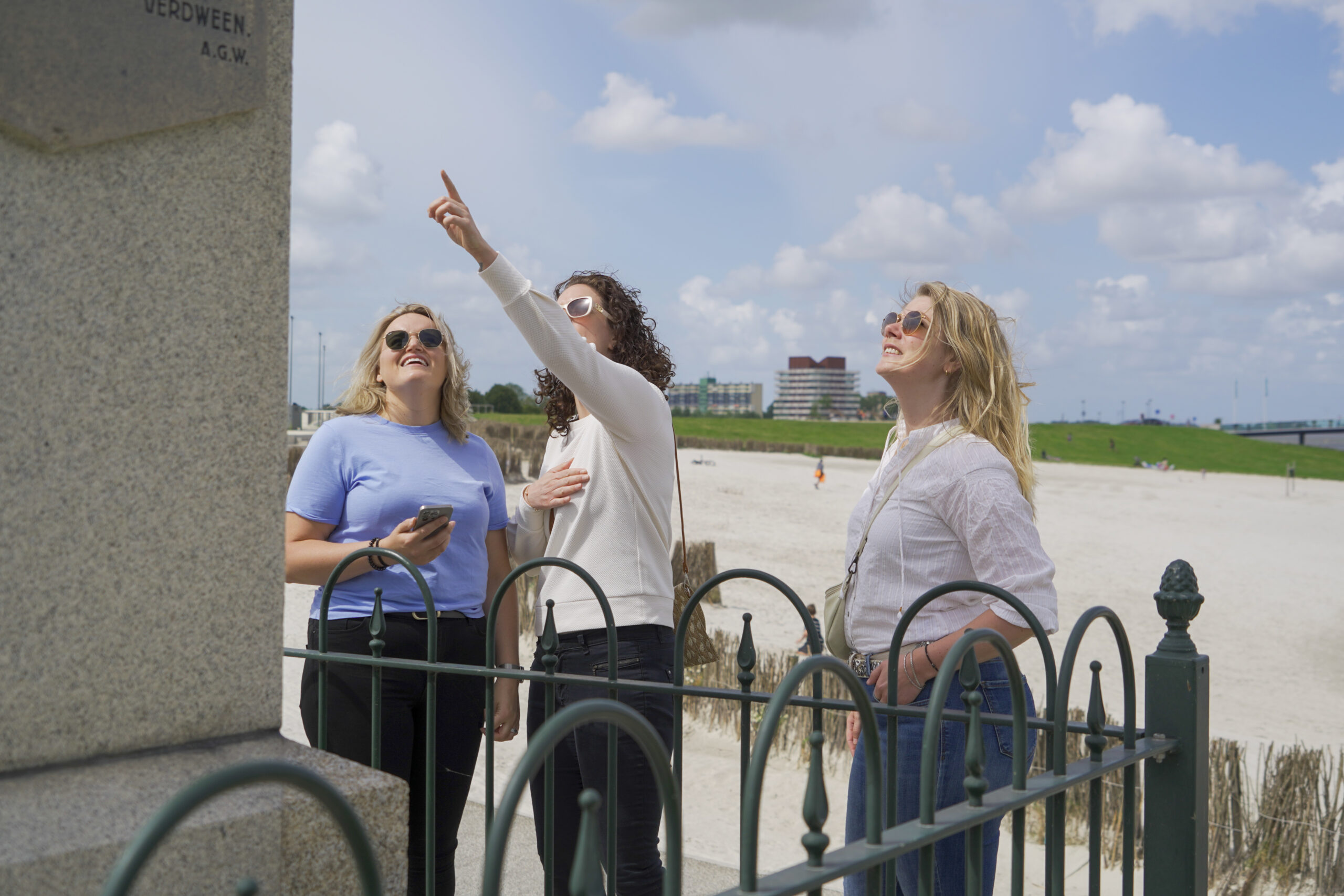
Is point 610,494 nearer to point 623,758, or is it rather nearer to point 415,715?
point 623,758

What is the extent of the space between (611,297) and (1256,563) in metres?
23.7

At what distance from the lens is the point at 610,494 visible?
9.06 ft

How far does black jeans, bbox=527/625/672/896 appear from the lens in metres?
2.60

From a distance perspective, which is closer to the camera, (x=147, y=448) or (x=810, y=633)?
(x=147, y=448)

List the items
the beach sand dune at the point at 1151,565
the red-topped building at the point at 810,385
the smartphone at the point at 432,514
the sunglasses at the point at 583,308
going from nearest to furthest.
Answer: the smartphone at the point at 432,514 < the sunglasses at the point at 583,308 < the beach sand dune at the point at 1151,565 < the red-topped building at the point at 810,385

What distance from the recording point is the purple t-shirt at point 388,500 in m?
2.92

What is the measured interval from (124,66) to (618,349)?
172 centimetres

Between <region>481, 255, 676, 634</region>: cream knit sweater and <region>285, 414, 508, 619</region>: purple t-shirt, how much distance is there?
11.3 inches

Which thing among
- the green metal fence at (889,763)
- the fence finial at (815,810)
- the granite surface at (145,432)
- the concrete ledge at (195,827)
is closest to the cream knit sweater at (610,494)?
the green metal fence at (889,763)

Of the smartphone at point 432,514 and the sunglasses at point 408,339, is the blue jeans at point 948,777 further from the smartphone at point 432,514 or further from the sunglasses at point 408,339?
the sunglasses at point 408,339

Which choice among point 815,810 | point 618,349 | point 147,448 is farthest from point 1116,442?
point 147,448

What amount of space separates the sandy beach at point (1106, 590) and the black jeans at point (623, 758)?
5.65 feet

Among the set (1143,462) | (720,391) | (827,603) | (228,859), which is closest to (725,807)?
(827,603)

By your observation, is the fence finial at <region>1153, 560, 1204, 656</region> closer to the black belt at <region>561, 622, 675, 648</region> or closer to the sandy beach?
the black belt at <region>561, 622, 675, 648</region>
